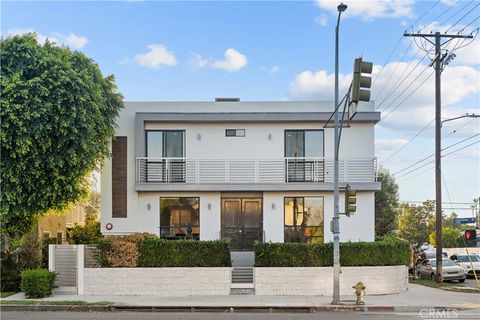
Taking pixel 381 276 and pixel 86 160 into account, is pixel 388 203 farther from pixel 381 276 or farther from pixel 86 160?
pixel 86 160

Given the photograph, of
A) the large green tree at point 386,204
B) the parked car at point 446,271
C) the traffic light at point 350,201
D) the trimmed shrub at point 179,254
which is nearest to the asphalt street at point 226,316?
the traffic light at point 350,201

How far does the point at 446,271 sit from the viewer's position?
1252 inches

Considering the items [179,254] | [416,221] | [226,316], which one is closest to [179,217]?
[179,254]

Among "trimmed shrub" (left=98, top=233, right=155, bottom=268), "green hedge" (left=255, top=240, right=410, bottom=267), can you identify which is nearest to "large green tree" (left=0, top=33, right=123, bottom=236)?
"trimmed shrub" (left=98, top=233, right=155, bottom=268)

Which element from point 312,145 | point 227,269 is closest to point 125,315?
point 227,269

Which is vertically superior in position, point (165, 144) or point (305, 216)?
point (165, 144)

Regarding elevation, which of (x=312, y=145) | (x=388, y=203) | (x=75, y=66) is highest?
(x=75, y=66)

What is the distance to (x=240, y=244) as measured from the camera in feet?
89.4

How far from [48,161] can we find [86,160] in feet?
4.64

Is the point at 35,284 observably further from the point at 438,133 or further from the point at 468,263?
the point at 468,263

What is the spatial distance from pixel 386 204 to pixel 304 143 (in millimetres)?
20394

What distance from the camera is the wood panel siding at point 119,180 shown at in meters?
26.9

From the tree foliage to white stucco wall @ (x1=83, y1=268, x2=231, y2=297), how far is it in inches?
2330

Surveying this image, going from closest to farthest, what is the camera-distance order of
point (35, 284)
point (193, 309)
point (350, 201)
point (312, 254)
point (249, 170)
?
1. point (193, 309)
2. point (350, 201)
3. point (35, 284)
4. point (312, 254)
5. point (249, 170)
